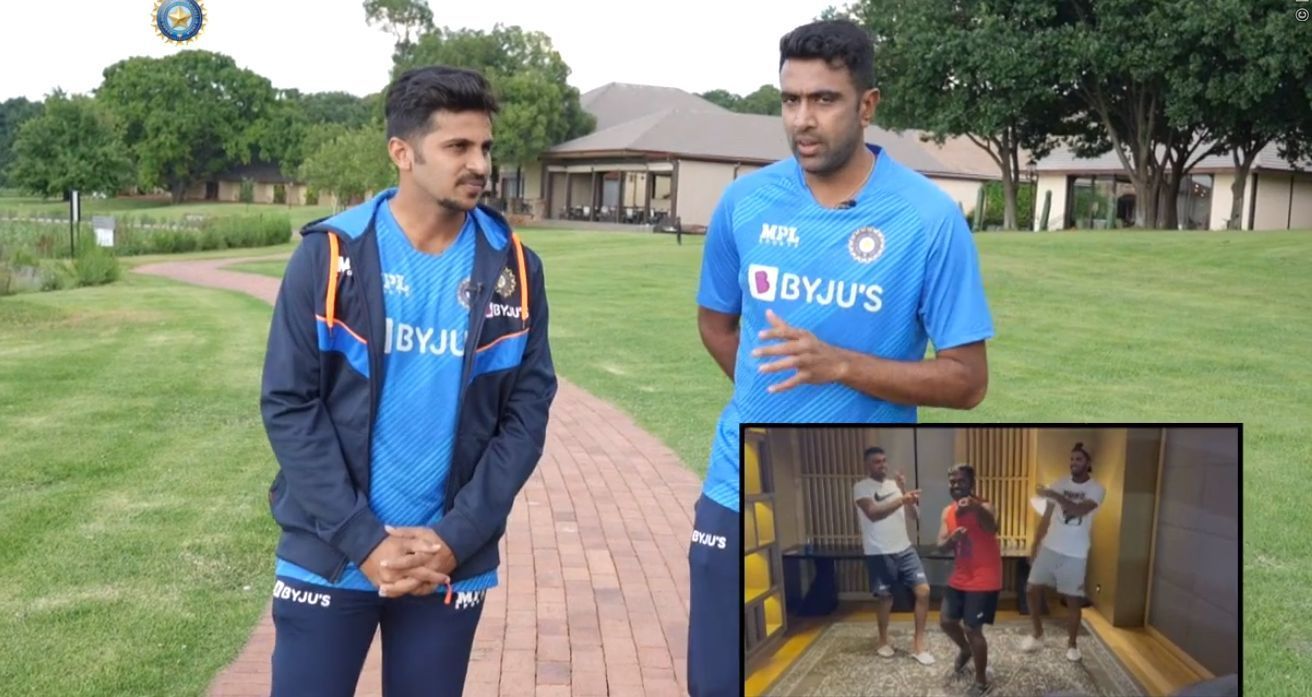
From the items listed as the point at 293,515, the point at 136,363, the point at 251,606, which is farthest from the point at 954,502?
the point at 136,363

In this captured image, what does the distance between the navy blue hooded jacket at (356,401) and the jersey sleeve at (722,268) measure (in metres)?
0.44

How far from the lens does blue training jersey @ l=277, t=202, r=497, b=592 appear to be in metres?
3.19

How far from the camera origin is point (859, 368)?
293cm

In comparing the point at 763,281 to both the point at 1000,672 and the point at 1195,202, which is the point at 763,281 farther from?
the point at 1195,202

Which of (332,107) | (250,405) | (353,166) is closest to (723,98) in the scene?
(332,107)

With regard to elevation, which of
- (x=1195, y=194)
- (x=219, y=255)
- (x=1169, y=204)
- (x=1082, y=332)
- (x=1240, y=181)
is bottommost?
(x=219, y=255)

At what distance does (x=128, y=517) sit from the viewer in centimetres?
788

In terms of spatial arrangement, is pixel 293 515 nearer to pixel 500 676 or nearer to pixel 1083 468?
pixel 1083 468

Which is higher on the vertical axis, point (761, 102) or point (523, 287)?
point (761, 102)

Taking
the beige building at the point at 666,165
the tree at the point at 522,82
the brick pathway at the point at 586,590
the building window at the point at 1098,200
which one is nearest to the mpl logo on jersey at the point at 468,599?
the brick pathway at the point at 586,590

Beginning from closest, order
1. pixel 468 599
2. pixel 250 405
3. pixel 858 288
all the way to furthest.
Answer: pixel 858 288 → pixel 468 599 → pixel 250 405

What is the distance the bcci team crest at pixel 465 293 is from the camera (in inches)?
128

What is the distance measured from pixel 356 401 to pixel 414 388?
0.13 metres

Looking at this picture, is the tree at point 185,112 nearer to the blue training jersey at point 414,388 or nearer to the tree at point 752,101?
the tree at point 752,101
